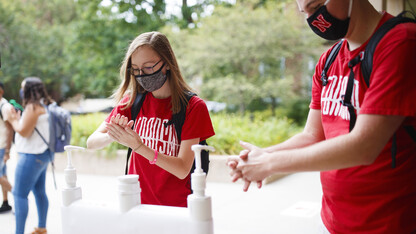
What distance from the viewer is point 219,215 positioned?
17.6ft

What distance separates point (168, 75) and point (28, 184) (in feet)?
8.90

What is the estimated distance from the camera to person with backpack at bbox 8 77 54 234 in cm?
408

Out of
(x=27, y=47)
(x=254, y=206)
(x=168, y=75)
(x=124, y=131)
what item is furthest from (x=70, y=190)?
(x=27, y=47)

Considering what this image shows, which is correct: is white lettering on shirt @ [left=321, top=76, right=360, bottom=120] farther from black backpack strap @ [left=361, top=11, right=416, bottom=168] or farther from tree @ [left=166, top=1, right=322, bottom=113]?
tree @ [left=166, top=1, right=322, bottom=113]

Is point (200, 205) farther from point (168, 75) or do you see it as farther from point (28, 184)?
point (28, 184)

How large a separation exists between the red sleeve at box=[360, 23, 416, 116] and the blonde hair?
1192mm

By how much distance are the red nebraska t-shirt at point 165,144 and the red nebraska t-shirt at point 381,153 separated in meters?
0.76

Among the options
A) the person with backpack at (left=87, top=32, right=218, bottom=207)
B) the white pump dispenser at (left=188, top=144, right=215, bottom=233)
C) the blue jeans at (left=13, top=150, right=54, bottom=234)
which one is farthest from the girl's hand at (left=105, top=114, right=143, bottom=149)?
the blue jeans at (left=13, top=150, right=54, bottom=234)

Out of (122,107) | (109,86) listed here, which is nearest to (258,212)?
(122,107)

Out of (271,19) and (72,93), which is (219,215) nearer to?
(271,19)

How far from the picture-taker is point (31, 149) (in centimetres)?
431

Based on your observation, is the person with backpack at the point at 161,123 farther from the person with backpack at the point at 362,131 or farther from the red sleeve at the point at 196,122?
the person with backpack at the point at 362,131

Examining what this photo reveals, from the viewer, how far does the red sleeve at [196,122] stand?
2119 mm

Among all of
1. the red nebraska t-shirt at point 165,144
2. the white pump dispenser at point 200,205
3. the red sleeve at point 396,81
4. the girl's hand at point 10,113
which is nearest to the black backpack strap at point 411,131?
the red sleeve at point 396,81
